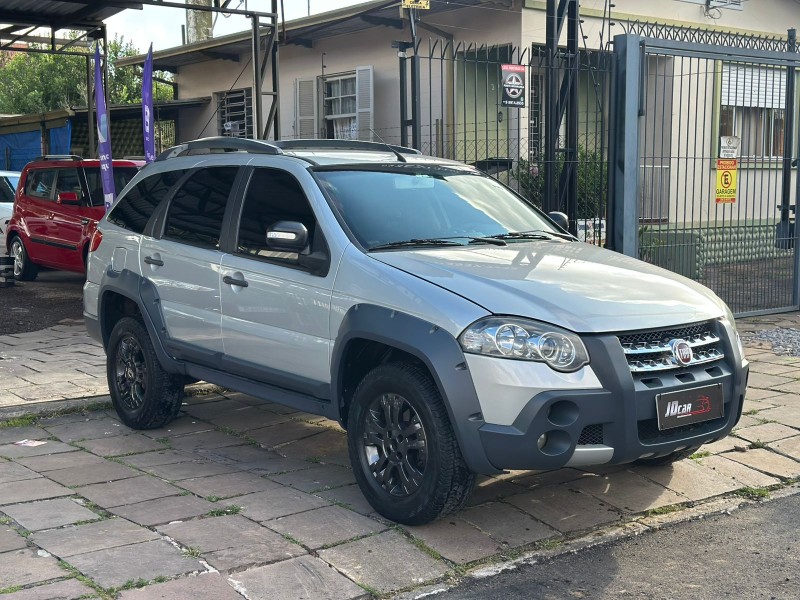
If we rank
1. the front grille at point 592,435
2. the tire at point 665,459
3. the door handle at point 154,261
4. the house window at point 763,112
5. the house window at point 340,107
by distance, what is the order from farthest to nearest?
the house window at point 340,107
the house window at point 763,112
the door handle at point 154,261
the tire at point 665,459
the front grille at point 592,435

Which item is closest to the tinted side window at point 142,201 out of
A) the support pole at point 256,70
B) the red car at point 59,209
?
the red car at point 59,209

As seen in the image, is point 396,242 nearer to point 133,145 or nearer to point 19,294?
point 19,294

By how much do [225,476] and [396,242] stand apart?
166 cm

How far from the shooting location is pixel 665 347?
439 centimetres

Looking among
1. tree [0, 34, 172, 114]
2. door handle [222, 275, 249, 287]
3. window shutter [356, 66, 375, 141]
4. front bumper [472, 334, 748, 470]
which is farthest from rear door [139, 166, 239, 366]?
tree [0, 34, 172, 114]

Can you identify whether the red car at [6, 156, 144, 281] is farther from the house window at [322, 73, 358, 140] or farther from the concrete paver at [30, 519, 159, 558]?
the concrete paver at [30, 519, 159, 558]

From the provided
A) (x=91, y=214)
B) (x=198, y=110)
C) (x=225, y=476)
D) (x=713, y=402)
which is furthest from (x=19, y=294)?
(x=713, y=402)

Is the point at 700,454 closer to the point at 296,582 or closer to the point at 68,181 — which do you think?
the point at 296,582

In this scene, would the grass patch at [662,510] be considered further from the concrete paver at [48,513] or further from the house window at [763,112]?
the house window at [763,112]

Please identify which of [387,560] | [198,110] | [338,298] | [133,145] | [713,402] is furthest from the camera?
[133,145]

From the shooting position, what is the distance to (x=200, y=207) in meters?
6.09

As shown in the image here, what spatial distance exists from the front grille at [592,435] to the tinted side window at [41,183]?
11.3 metres

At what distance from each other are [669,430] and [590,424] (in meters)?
0.48

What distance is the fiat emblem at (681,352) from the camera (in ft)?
14.4
